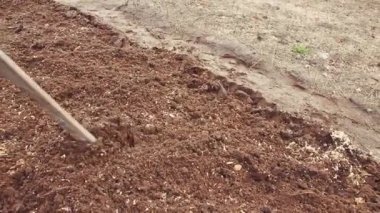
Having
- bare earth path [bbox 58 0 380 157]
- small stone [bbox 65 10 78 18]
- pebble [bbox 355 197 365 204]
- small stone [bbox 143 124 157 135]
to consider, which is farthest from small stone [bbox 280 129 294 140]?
small stone [bbox 65 10 78 18]

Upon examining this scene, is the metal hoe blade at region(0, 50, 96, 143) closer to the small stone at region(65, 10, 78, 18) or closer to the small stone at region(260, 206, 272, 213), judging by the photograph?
the small stone at region(260, 206, 272, 213)

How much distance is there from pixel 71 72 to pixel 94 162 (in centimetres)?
99

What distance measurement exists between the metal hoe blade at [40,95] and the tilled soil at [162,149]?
79mm

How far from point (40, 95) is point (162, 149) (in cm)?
72

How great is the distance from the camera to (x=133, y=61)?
371cm

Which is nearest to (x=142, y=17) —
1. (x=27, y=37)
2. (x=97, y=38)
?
(x=97, y=38)

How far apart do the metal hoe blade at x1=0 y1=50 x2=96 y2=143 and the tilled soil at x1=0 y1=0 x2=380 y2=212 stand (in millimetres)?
79

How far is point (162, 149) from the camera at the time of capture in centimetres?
286

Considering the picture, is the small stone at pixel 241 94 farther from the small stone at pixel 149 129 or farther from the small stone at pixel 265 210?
the small stone at pixel 265 210

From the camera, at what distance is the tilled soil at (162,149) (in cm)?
264

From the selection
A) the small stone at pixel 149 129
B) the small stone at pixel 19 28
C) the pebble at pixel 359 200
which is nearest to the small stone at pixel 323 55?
the pebble at pixel 359 200

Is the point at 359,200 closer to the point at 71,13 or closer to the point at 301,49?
the point at 301,49

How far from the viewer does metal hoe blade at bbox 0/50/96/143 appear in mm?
2434

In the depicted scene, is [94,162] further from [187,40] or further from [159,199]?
[187,40]
